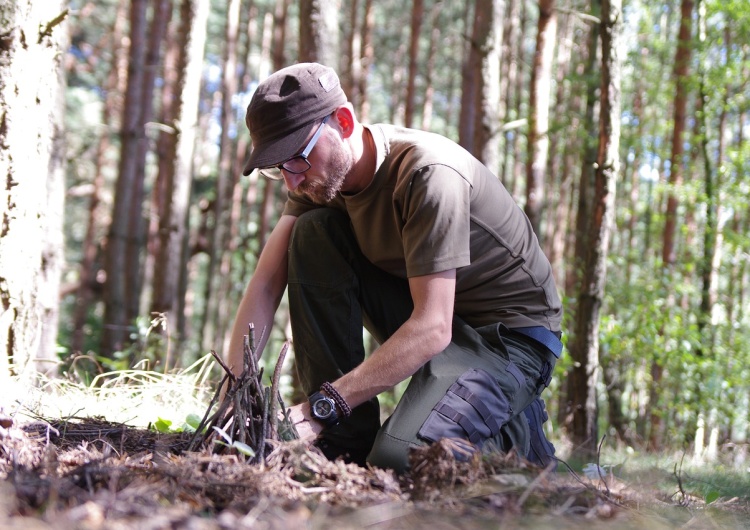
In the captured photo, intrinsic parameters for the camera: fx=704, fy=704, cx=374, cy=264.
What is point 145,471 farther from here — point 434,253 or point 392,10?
point 392,10

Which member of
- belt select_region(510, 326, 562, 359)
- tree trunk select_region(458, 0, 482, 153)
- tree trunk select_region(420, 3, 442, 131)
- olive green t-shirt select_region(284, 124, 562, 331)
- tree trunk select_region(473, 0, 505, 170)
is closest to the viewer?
olive green t-shirt select_region(284, 124, 562, 331)

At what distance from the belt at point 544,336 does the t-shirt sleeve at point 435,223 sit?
0.63 m

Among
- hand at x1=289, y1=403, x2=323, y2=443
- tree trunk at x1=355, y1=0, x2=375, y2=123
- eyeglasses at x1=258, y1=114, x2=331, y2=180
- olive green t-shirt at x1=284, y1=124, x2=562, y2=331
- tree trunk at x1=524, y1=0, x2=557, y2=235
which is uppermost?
tree trunk at x1=355, y1=0, x2=375, y2=123

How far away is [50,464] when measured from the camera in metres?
1.80

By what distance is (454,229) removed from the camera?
8.29 ft

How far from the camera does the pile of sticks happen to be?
2186 millimetres

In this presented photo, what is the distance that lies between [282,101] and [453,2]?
20681mm

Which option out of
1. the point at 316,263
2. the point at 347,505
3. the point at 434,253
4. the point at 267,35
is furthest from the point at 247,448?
the point at 267,35

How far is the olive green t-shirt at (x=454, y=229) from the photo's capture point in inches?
99.3

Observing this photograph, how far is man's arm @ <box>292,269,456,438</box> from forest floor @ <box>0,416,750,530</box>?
1.20ft

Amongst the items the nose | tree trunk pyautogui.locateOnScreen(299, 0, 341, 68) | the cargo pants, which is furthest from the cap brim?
tree trunk pyautogui.locateOnScreen(299, 0, 341, 68)

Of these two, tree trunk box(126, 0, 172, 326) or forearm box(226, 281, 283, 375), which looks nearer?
forearm box(226, 281, 283, 375)

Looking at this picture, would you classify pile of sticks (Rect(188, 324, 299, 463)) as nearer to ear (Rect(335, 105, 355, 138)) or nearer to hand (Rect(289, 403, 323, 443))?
hand (Rect(289, 403, 323, 443))

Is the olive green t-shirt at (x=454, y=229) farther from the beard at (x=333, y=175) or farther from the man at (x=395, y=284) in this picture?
the beard at (x=333, y=175)
